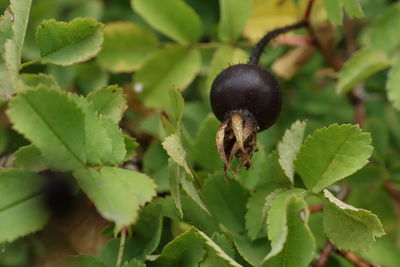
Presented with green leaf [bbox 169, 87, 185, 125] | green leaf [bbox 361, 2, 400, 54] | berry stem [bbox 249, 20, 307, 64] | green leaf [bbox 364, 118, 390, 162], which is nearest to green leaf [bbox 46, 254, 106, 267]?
green leaf [bbox 169, 87, 185, 125]

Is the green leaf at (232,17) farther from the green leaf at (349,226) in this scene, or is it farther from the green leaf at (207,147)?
the green leaf at (349,226)

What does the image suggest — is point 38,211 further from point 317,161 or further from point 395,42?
point 395,42

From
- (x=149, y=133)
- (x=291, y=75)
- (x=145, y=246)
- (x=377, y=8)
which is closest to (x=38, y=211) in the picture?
(x=145, y=246)

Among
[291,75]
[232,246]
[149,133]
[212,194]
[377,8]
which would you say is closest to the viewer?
[232,246]

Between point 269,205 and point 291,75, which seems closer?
point 269,205

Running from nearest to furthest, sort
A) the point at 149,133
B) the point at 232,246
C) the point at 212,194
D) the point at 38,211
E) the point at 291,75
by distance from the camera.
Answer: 1. the point at 38,211
2. the point at 232,246
3. the point at 212,194
4. the point at 149,133
5. the point at 291,75

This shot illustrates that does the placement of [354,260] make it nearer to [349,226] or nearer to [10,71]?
[349,226]

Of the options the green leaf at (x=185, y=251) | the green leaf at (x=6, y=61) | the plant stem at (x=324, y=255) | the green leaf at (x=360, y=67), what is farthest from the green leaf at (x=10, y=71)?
the green leaf at (x=360, y=67)

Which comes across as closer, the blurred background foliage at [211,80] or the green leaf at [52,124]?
the green leaf at [52,124]

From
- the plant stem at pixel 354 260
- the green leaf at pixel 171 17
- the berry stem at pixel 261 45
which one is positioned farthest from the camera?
the green leaf at pixel 171 17
